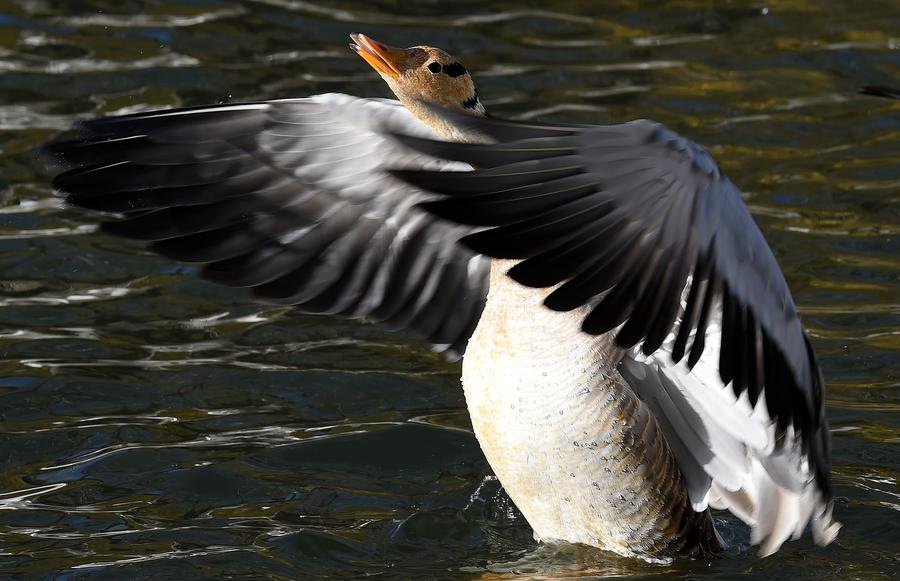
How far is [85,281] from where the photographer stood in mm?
9422

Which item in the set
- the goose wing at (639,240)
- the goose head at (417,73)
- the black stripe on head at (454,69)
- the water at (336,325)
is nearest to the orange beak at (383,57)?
the goose head at (417,73)

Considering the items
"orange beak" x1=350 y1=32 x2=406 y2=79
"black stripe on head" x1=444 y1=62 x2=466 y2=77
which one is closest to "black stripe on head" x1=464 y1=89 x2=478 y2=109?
"black stripe on head" x1=444 y1=62 x2=466 y2=77

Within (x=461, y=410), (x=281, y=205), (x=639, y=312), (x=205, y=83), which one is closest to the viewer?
(x=639, y=312)

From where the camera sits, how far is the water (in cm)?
695

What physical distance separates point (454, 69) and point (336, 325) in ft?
9.69

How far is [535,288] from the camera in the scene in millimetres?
5566

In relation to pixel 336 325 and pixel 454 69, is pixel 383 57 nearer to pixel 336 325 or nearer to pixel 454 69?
pixel 454 69

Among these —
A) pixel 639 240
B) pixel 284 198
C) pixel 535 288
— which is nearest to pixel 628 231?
pixel 639 240

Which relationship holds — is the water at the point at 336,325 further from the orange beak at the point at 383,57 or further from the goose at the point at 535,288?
the orange beak at the point at 383,57

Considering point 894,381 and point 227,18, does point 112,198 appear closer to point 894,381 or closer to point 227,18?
point 894,381

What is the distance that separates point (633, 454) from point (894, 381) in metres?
2.61

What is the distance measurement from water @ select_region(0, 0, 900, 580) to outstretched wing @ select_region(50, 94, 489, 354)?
0.98m

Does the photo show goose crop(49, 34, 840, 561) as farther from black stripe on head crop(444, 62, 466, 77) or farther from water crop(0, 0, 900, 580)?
water crop(0, 0, 900, 580)

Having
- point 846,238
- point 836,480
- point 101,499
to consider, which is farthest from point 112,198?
point 846,238
